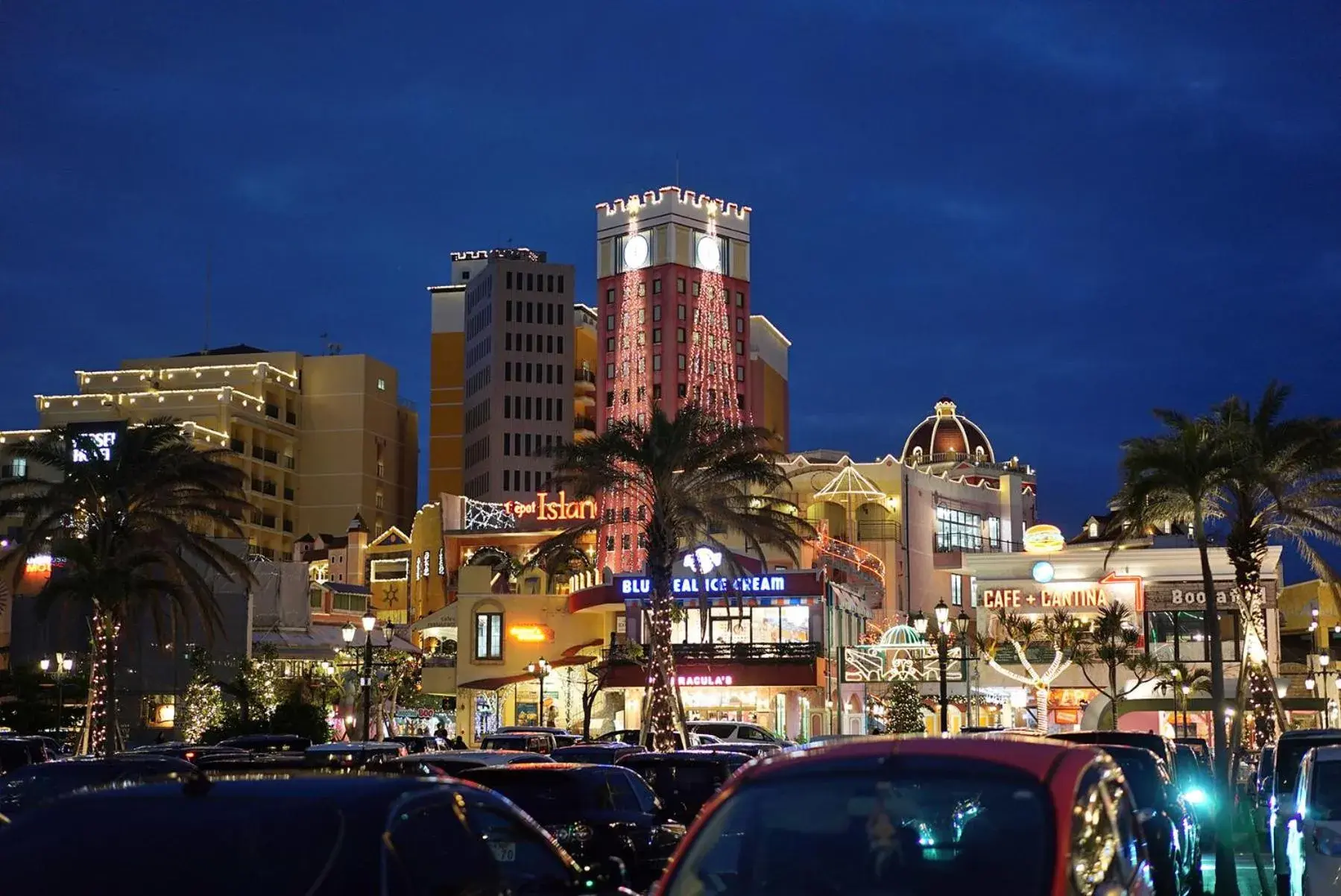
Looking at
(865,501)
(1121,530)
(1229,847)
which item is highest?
(865,501)

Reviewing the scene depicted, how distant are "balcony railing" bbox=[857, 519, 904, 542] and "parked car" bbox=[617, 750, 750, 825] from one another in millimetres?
82207

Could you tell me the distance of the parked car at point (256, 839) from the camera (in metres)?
6.20

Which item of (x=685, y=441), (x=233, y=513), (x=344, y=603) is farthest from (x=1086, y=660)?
(x=344, y=603)

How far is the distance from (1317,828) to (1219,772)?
23536 mm

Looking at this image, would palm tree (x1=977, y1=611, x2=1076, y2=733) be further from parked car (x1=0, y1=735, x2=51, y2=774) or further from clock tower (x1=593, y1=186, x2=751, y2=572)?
clock tower (x1=593, y1=186, x2=751, y2=572)

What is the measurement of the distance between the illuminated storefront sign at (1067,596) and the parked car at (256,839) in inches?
2712

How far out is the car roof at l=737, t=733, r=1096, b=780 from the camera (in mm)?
6637

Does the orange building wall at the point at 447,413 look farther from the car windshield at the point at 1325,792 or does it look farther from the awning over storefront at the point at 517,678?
the car windshield at the point at 1325,792

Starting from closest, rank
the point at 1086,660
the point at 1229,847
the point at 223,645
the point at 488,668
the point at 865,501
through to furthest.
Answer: the point at 1229,847 < the point at 223,645 < the point at 1086,660 < the point at 488,668 < the point at 865,501

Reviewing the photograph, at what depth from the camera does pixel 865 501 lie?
102 m

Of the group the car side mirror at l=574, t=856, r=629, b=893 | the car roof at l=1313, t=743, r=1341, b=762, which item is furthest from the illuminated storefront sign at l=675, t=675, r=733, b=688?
the car side mirror at l=574, t=856, r=629, b=893

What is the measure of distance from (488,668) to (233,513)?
34596 mm

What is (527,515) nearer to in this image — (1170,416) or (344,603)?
(344,603)

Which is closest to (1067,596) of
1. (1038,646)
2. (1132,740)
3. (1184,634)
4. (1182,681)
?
(1038,646)
